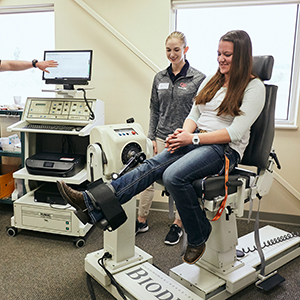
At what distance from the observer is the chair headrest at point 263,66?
166 cm

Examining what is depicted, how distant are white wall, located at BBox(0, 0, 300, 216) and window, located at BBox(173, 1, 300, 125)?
25 centimetres

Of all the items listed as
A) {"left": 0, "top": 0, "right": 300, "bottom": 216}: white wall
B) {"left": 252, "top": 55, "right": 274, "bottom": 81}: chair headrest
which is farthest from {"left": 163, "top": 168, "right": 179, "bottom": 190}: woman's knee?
{"left": 0, "top": 0, "right": 300, "bottom": 216}: white wall

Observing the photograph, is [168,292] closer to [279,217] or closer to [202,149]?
[202,149]

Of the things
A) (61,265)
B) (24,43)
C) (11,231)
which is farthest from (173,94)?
(24,43)

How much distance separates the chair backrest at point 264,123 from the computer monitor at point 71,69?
136 cm

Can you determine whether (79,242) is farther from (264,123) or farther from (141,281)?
(264,123)

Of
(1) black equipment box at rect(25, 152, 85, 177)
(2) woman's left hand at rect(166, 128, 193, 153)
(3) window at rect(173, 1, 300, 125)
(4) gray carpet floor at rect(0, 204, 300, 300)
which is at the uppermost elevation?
(3) window at rect(173, 1, 300, 125)

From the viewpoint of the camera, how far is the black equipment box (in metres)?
2.31

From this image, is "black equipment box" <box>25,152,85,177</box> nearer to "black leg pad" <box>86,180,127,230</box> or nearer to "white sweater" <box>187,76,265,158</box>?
"black leg pad" <box>86,180,127,230</box>

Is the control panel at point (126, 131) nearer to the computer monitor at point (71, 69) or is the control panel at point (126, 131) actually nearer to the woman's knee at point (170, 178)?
the woman's knee at point (170, 178)

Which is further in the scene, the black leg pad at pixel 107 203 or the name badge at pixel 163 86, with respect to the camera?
the name badge at pixel 163 86

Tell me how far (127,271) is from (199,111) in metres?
1.02

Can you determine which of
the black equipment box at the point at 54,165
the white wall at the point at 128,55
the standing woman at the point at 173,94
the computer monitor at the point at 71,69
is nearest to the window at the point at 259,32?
the white wall at the point at 128,55

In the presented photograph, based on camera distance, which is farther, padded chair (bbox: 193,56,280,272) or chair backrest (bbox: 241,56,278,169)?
chair backrest (bbox: 241,56,278,169)
